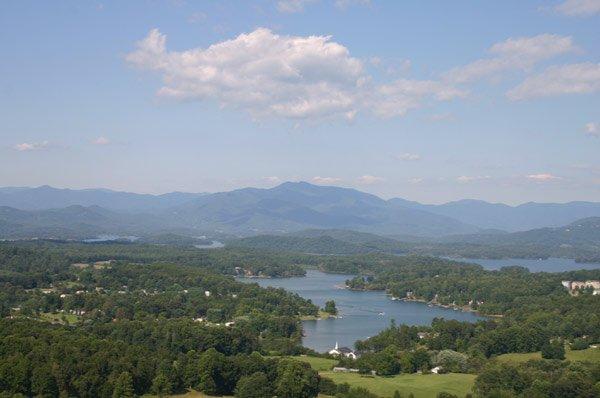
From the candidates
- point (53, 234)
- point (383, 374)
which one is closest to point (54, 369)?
point (383, 374)

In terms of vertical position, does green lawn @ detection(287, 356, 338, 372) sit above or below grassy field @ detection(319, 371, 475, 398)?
below

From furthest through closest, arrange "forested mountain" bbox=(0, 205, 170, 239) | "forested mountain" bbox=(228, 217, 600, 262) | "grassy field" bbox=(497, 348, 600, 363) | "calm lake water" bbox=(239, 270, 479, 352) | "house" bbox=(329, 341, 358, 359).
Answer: "forested mountain" bbox=(0, 205, 170, 239)
"forested mountain" bbox=(228, 217, 600, 262)
"calm lake water" bbox=(239, 270, 479, 352)
"house" bbox=(329, 341, 358, 359)
"grassy field" bbox=(497, 348, 600, 363)

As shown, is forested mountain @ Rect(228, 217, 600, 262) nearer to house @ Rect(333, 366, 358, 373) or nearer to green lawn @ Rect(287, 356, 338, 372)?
green lawn @ Rect(287, 356, 338, 372)

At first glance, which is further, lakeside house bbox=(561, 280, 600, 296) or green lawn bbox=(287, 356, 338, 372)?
lakeside house bbox=(561, 280, 600, 296)

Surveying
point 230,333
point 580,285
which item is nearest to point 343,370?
point 230,333

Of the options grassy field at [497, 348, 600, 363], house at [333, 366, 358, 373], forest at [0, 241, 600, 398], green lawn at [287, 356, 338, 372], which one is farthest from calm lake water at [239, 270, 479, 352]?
grassy field at [497, 348, 600, 363]

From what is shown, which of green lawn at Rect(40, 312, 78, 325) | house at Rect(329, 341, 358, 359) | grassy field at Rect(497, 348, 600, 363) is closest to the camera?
grassy field at Rect(497, 348, 600, 363)

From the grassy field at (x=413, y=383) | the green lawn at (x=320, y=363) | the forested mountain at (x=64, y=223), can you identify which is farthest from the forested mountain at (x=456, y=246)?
the grassy field at (x=413, y=383)

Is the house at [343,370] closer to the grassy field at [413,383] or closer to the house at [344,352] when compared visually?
the grassy field at [413,383]
